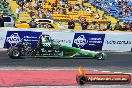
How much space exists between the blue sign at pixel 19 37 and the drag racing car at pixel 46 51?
436cm

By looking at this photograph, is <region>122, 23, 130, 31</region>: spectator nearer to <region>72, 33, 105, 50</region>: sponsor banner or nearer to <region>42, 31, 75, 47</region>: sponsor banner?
<region>72, 33, 105, 50</region>: sponsor banner

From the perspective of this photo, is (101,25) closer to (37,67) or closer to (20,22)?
(20,22)

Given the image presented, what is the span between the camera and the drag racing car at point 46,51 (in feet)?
67.8

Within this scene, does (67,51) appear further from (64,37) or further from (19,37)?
(64,37)

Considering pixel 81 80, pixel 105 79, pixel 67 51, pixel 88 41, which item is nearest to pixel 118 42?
pixel 88 41

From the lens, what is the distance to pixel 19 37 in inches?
1013

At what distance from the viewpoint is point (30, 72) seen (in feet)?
54.9

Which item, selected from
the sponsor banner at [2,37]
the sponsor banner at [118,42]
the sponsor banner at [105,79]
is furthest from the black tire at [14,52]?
the sponsor banner at [118,42]

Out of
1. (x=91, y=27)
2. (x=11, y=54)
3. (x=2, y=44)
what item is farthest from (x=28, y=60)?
(x=91, y=27)

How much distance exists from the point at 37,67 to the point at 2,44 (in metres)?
7.71

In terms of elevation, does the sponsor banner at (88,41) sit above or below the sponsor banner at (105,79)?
below

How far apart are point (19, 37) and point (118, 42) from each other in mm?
6688

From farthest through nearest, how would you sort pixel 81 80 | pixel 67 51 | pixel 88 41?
pixel 88 41
pixel 67 51
pixel 81 80

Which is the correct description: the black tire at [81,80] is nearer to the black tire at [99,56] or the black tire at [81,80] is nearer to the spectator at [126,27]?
the black tire at [99,56]
